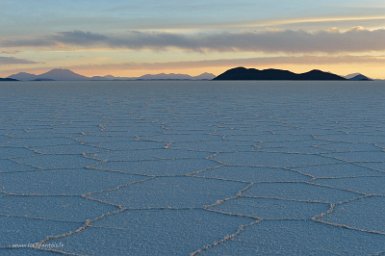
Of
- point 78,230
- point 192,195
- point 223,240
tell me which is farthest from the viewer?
point 192,195

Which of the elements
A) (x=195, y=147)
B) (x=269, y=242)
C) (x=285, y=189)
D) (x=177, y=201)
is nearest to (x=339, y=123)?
(x=195, y=147)

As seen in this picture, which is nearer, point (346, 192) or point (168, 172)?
point (346, 192)

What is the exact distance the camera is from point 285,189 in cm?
283

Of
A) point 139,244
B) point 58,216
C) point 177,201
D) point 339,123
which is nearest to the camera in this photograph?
point 139,244

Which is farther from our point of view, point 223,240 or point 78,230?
point 78,230

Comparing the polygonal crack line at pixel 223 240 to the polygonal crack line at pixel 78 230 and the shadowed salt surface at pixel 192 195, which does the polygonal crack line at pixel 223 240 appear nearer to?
the shadowed salt surface at pixel 192 195

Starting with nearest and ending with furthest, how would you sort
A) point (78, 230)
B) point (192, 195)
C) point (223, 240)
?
point (223, 240) < point (78, 230) < point (192, 195)

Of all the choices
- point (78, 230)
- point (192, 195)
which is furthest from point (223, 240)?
point (192, 195)

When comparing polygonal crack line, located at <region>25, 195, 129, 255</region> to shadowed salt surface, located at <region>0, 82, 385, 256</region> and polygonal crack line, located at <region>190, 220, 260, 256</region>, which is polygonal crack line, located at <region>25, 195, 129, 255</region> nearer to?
shadowed salt surface, located at <region>0, 82, 385, 256</region>

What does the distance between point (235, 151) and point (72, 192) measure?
169 centimetres

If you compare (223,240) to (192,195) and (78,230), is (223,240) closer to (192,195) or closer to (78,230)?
(78,230)

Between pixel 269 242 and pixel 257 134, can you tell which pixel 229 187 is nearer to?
→ pixel 269 242

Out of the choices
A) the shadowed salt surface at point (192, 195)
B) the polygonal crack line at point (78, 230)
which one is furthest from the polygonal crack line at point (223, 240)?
Answer: the polygonal crack line at point (78, 230)

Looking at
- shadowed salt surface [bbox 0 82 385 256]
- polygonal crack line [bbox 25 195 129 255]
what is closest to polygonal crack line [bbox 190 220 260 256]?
shadowed salt surface [bbox 0 82 385 256]
